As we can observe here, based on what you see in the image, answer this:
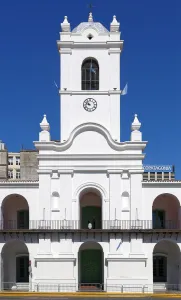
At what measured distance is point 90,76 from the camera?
51750mm

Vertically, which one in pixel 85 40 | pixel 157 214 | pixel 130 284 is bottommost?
pixel 130 284

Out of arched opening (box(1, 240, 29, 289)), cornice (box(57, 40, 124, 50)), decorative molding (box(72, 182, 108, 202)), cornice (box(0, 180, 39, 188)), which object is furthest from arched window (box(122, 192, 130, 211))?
cornice (box(57, 40, 124, 50))

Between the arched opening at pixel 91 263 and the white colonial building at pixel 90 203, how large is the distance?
8cm

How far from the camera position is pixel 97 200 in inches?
2058

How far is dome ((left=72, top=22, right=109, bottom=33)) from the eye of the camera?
2039 inches

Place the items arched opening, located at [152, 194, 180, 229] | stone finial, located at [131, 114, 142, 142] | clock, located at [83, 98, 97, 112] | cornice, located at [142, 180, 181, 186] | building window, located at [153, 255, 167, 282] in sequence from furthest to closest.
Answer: arched opening, located at [152, 194, 180, 229]
building window, located at [153, 255, 167, 282]
clock, located at [83, 98, 97, 112]
stone finial, located at [131, 114, 142, 142]
cornice, located at [142, 180, 181, 186]

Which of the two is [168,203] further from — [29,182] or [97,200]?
[29,182]

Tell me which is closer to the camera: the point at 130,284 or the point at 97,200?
the point at 130,284

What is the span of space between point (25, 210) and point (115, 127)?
439 inches

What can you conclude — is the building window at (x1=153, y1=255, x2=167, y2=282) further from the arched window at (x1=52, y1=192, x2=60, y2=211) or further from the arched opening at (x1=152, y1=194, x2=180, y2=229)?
the arched window at (x1=52, y1=192, x2=60, y2=211)

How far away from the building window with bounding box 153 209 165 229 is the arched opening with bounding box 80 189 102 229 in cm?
496

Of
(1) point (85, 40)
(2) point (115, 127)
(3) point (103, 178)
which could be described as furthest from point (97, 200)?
(1) point (85, 40)

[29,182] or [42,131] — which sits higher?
[42,131]

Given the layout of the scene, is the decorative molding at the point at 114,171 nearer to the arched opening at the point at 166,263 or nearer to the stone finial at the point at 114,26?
the arched opening at the point at 166,263
